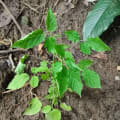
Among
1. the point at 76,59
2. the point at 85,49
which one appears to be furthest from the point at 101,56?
the point at 85,49

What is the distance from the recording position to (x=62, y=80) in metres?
0.78

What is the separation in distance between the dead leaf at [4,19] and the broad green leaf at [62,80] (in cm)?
93

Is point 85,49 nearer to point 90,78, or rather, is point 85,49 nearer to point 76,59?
point 90,78

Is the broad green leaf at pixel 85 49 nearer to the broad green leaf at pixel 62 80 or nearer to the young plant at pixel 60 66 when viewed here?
the young plant at pixel 60 66

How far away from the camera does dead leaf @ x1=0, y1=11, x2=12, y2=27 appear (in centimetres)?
143

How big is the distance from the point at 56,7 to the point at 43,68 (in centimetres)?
72

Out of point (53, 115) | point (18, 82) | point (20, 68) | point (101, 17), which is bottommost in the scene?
point (53, 115)

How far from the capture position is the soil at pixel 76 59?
121cm

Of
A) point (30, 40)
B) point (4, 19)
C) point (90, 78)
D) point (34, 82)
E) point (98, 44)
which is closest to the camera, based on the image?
point (30, 40)

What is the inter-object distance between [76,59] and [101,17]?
0.42 m

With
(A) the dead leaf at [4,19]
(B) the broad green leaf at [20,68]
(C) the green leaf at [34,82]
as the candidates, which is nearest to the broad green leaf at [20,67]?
(B) the broad green leaf at [20,68]

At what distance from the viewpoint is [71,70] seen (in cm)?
84

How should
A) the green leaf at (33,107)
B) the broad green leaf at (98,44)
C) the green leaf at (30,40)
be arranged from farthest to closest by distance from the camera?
the green leaf at (33,107) → the broad green leaf at (98,44) → the green leaf at (30,40)

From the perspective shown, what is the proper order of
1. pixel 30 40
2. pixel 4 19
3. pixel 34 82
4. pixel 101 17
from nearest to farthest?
pixel 30 40 → pixel 34 82 → pixel 101 17 → pixel 4 19
